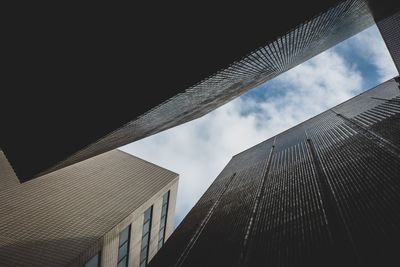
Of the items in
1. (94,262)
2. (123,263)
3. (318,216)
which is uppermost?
(318,216)

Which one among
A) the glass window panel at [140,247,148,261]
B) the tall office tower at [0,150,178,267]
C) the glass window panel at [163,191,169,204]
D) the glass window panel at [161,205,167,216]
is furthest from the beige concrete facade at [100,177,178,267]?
the glass window panel at [161,205,167,216]

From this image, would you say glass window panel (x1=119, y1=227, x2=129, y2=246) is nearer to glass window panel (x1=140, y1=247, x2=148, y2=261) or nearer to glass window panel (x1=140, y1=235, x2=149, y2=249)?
glass window panel (x1=140, y1=235, x2=149, y2=249)

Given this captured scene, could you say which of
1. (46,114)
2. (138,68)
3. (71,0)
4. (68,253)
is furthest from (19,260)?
(71,0)

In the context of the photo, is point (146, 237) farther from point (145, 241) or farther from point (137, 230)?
point (137, 230)

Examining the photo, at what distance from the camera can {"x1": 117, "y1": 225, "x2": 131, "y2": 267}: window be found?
50.9ft

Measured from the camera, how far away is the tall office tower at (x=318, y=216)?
6.69m

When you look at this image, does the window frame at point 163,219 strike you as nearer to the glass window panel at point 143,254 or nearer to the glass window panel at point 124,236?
the glass window panel at point 143,254

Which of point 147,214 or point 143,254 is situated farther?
point 143,254

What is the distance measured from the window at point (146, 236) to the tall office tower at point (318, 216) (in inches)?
122

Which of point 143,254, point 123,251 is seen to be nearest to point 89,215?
point 123,251

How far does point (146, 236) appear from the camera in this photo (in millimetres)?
19250

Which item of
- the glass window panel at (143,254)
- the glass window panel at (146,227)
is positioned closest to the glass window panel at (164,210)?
the glass window panel at (146,227)

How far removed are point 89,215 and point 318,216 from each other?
11324 millimetres

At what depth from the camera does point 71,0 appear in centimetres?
455
